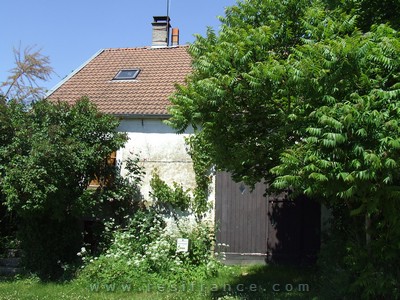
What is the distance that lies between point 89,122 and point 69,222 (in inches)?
94.9

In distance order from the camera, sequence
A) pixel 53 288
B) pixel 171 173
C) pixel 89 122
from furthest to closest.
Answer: pixel 171 173
pixel 89 122
pixel 53 288

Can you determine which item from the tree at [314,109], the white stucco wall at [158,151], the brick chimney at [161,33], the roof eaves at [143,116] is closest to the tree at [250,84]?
the tree at [314,109]

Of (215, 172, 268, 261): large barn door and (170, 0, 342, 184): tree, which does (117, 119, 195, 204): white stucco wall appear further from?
(170, 0, 342, 184): tree

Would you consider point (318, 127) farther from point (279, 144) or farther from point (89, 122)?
point (89, 122)

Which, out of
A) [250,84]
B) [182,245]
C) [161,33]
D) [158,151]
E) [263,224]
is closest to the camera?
[250,84]

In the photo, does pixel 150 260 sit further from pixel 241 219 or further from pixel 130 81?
pixel 130 81

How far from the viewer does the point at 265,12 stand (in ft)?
24.7

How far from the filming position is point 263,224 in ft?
38.0

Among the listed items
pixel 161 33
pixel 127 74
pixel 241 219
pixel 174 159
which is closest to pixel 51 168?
pixel 174 159

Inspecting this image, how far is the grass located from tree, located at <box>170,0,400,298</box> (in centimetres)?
183

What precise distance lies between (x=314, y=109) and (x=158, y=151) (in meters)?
6.96

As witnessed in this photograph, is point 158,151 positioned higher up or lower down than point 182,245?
higher up

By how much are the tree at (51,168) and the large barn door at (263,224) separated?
309cm

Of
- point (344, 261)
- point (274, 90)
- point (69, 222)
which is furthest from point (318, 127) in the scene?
point (69, 222)
